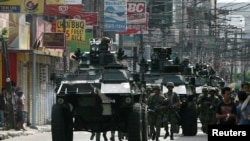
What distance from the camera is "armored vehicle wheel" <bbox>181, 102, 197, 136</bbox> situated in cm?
3092

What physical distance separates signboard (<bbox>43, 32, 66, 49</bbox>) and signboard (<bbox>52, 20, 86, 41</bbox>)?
10.8ft

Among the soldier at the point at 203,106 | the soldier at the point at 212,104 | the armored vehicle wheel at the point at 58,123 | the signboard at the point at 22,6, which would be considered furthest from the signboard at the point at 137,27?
the armored vehicle wheel at the point at 58,123

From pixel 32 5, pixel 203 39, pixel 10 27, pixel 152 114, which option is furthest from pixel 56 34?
pixel 203 39

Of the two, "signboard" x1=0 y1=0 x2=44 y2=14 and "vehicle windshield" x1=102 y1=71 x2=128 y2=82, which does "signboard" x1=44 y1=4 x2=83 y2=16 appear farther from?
"vehicle windshield" x1=102 y1=71 x2=128 y2=82

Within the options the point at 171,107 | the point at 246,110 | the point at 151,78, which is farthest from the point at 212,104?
the point at 246,110

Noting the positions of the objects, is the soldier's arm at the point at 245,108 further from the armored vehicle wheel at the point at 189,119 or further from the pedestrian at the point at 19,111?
the pedestrian at the point at 19,111

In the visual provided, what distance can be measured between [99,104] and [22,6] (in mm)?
13054

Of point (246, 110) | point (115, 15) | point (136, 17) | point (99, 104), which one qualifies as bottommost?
point (99, 104)

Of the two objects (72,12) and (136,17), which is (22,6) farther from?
(136,17)

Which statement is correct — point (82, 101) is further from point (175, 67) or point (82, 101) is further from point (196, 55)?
point (196, 55)

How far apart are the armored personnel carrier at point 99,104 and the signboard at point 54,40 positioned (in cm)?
1706

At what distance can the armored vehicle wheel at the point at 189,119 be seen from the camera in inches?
1217

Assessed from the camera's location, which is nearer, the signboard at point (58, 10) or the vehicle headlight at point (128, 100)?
the vehicle headlight at point (128, 100)

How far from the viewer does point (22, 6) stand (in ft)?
115
